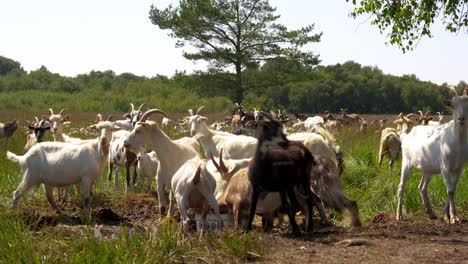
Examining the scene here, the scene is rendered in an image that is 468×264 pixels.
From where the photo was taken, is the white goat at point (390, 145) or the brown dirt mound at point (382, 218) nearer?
the brown dirt mound at point (382, 218)

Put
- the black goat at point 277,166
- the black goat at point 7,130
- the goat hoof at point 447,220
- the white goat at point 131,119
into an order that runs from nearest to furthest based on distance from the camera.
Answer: the black goat at point 277,166 < the goat hoof at point 447,220 < the white goat at point 131,119 < the black goat at point 7,130

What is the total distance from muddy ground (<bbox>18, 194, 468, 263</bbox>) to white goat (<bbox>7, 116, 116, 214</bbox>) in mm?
472

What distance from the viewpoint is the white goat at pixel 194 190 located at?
27.6ft

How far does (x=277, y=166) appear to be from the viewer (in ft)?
26.5

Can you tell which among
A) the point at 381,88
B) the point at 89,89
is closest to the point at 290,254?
the point at 89,89

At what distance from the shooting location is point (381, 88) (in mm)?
70562

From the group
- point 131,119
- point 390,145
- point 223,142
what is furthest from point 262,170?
point 131,119

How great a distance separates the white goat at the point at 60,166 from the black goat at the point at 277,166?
131 inches

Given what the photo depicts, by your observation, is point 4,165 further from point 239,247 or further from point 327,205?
point 239,247

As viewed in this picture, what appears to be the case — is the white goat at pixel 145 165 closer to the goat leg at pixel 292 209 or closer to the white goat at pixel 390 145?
the goat leg at pixel 292 209

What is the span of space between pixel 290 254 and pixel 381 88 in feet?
216

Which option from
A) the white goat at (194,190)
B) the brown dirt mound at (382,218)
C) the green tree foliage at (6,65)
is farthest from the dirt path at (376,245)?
the green tree foliage at (6,65)

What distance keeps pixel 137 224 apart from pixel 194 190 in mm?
1514

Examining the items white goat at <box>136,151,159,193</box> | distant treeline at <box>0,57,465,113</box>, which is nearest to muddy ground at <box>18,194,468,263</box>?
white goat at <box>136,151,159,193</box>
